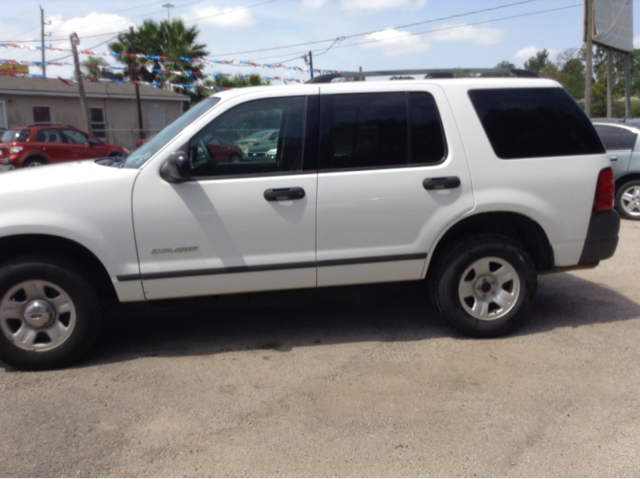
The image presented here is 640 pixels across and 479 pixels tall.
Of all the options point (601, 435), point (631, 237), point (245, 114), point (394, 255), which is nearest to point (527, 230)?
point (394, 255)

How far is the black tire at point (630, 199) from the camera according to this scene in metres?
9.74

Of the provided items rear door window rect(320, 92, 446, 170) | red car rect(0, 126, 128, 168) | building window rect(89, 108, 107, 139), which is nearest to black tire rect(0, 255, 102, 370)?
rear door window rect(320, 92, 446, 170)

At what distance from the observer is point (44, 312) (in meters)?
4.15

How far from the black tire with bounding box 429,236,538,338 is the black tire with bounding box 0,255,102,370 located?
8.41 feet

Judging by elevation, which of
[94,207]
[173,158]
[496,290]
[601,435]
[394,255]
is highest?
[173,158]

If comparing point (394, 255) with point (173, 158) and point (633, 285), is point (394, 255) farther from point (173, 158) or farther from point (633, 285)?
point (633, 285)

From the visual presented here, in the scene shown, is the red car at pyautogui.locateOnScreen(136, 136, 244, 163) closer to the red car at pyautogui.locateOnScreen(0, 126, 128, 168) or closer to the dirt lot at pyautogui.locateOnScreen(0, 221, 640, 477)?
the dirt lot at pyautogui.locateOnScreen(0, 221, 640, 477)

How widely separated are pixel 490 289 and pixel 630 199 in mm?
6354

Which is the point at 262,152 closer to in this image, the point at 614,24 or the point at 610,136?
the point at 610,136

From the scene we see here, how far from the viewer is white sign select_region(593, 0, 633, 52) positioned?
80.4 feet

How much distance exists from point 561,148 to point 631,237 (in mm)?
4635

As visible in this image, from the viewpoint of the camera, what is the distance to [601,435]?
3.35 metres

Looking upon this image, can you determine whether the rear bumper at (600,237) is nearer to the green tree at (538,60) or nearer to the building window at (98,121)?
the building window at (98,121)

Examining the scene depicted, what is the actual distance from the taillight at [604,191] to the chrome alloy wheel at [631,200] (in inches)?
224
